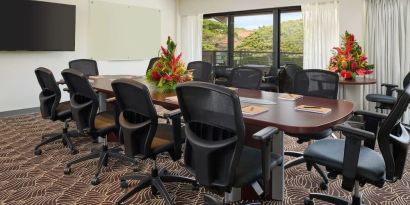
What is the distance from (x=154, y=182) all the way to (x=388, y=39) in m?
4.59

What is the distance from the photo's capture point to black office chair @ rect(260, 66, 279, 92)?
18.1 feet

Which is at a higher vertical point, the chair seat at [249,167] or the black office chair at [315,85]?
the black office chair at [315,85]

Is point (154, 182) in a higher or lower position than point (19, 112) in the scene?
lower

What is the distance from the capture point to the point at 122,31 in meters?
7.07

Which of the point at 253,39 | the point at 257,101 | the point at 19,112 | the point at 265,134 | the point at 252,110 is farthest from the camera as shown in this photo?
the point at 253,39

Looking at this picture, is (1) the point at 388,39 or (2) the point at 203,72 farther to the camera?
(1) the point at 388,39

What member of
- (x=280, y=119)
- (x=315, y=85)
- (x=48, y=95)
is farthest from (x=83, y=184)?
(x=315, y=85)

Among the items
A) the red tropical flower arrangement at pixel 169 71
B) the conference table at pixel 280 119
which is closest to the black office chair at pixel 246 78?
the conference table at pixel 280 119

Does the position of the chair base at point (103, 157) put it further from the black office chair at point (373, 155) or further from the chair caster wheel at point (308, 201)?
the black office chair at point (373, 155)

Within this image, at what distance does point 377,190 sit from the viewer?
9.23ft

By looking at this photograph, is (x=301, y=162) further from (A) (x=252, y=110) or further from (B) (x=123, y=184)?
(B) (x=123, y=184)

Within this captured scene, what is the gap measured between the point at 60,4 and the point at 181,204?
4.88m

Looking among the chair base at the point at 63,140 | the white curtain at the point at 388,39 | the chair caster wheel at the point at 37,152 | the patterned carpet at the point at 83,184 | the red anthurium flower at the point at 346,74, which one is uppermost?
the white curtain at the point at 388,39

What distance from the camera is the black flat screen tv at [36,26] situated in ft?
17.5
